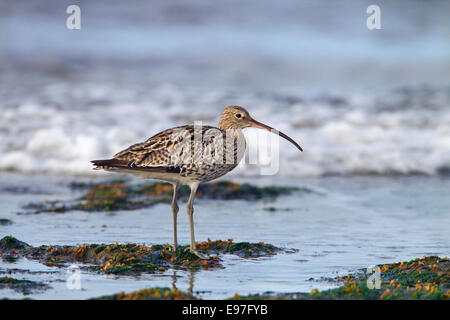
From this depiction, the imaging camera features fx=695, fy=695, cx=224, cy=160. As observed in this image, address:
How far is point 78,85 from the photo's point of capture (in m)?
23.3

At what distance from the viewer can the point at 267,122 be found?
18.8 meters

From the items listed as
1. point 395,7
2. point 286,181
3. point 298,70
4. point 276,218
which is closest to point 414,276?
point 276,218

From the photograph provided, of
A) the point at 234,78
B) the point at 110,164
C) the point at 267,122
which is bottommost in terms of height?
the point at 110,164

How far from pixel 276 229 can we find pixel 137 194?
3.13 metres

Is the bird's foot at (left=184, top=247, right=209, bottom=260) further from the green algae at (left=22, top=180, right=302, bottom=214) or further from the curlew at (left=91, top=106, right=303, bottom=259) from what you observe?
the green algae at (left=22, top=180, right=302, bottom=214)

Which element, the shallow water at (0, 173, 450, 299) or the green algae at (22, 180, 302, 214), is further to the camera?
the green algae at (22, 180, 302, 214)

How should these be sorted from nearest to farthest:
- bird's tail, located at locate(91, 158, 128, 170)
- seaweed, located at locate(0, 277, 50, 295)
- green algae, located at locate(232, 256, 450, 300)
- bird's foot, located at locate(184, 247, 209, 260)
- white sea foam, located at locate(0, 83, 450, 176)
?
green algae, located at locate(232, 256, 450, 300)
seaweed, located at locate(0, 277, 50, 295)
bird's foot, located at locate(184, 247, 209, 260)
bird's tail, located at locate(91, 158, 128, 170)
white sea foam, located at locate(0, 83, 450, 176)

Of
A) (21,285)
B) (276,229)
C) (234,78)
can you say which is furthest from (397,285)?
(234,78)

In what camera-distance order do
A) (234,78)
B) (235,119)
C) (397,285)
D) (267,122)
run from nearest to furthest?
(397,285) → (235,119) → (267,122) → (234,78)

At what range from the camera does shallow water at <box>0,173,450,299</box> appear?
24.1ft

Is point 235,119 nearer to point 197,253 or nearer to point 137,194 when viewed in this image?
point 197,253

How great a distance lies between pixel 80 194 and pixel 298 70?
615 inches

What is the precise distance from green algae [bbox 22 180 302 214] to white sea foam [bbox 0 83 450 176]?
6.75 feet

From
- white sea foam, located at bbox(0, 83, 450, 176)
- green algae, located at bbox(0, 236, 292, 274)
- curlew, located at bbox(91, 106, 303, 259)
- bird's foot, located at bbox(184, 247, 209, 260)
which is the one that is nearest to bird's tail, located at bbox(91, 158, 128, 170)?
curlew, located at bbox(91, 106, 303, 259)
